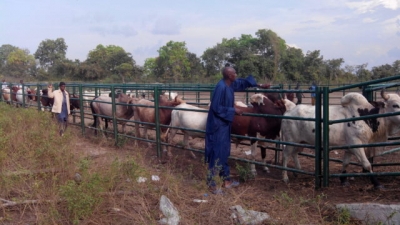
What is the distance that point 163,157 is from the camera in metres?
8.48

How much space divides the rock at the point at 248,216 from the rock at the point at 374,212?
36.4 inches

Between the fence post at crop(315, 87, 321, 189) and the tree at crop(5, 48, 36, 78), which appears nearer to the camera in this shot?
the fence post at crop(315, 87, 321, 189)

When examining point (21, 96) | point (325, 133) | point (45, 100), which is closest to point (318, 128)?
point (325, 133)

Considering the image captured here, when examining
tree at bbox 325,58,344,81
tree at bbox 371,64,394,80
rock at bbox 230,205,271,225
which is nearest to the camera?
rock at bbox 230,205,271,225

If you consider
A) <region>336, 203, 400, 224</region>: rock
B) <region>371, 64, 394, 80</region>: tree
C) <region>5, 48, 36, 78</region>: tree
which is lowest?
<region>336, 203, 400, 224</region>: rock

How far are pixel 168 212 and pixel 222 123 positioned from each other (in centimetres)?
171

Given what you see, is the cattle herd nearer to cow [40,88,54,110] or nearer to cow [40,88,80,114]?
cow [40,88,80,114]

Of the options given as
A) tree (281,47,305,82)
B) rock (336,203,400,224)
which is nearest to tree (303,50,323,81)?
tree (281,47,305,82)

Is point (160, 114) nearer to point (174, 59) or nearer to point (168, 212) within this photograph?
point (168, 212)

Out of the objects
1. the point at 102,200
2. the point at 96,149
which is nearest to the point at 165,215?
the point at 102,200

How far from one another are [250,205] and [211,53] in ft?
135

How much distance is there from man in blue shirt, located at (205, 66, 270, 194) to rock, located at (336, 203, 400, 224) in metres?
1.82

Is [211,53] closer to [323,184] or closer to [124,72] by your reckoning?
[124,72]

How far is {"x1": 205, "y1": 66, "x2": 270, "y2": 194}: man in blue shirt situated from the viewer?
5.63m
